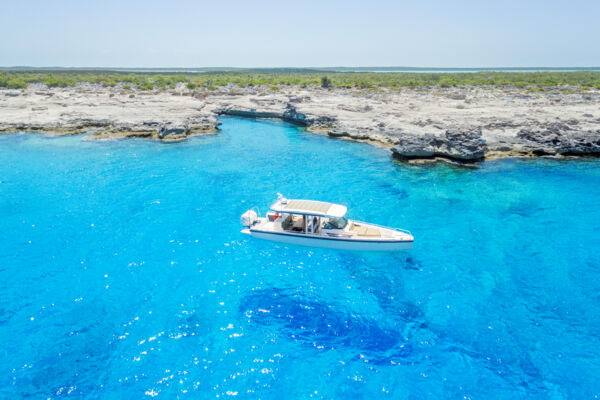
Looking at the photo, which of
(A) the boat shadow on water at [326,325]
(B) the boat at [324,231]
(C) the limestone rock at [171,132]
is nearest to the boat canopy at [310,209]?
(B) the boat at [324,231]

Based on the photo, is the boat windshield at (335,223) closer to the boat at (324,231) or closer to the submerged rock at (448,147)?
the boat at (324,231)

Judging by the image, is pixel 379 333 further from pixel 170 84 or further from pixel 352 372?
pixel 170 84

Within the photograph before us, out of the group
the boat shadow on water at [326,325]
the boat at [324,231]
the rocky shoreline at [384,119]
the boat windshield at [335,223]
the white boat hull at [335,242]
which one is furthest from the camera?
the rocky shoreline at [384,119]

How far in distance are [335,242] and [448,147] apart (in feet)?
88.1

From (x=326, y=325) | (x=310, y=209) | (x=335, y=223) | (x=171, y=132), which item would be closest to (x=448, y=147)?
(x=335, y=223)

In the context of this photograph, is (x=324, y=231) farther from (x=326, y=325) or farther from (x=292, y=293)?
(x=326, y=325)

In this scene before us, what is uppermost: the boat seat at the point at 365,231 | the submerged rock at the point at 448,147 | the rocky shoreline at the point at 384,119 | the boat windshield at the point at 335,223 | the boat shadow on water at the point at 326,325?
the rocky shoreline at the point at 384,119

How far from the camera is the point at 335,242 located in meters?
23.1

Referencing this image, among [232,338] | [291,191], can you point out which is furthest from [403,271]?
[291,191]

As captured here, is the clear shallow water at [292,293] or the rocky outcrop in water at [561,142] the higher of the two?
the rocky outcrop in water at [561,142]

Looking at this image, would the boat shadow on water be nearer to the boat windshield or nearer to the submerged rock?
the boat windshield

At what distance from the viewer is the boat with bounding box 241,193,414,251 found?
2261 cm

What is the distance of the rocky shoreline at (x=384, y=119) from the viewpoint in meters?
43.6

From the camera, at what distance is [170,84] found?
11519 cm
